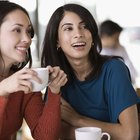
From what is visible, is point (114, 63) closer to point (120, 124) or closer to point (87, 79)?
point (87, 79)

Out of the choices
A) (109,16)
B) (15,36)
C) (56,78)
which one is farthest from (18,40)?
(109,16)

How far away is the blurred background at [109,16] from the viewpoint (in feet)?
11.2

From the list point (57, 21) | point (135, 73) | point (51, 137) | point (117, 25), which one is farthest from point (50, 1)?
point (51, 137)

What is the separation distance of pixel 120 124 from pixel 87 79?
0.25 metres

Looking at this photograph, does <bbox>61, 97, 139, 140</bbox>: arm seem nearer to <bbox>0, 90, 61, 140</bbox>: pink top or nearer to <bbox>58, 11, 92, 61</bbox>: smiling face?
<bbox>0, 90, 61, 140</bbox>: pink top

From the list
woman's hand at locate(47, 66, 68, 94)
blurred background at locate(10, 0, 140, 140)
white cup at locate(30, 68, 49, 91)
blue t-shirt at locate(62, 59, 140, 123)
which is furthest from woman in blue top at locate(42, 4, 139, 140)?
blurred background at locate(10, 0, 140, 140)

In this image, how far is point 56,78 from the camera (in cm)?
117

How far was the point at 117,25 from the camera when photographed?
3.40m

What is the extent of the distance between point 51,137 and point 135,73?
7.66 feet

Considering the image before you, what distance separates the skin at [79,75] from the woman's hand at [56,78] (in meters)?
0.17

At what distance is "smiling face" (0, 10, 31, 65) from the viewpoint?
1221 millimetres

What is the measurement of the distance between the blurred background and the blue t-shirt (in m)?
1.97

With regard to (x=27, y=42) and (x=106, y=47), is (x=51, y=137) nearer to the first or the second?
(x=27, y=42)

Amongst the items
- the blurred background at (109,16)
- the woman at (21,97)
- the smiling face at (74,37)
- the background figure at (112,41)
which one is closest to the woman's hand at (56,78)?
the woman at (21,97)
